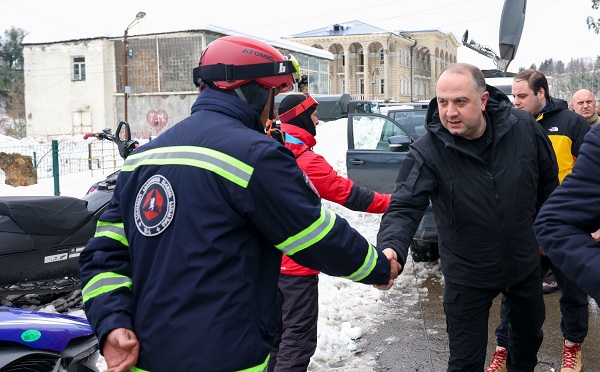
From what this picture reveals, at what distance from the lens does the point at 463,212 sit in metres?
3.55

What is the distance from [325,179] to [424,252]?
13.7 ft

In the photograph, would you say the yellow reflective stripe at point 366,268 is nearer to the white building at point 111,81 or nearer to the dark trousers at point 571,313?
the dark trousers at point 571,313

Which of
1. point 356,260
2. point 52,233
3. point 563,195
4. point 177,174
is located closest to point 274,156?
point 177,174

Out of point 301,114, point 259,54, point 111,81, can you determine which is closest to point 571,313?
point 301,114

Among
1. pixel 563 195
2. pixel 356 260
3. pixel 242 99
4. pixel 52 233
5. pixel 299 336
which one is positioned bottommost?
pixel 299 336

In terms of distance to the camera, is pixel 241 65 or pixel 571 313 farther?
pixel 571 313

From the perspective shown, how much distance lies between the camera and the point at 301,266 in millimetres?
3908

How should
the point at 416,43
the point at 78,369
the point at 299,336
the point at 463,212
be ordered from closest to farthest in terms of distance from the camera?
the point at 78,369, the point at 463,212, the point at 299,336, the point at 416,43

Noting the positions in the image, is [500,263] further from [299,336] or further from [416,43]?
[416,43]

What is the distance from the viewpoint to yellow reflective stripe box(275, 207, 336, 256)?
221cm

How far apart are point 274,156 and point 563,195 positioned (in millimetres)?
999

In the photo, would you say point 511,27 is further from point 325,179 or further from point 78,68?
point 78,68

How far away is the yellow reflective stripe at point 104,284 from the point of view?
2275mm

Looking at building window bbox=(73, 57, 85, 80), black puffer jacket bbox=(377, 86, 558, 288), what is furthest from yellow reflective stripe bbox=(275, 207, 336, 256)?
building window bbox=(73, 57, 85, 80)
